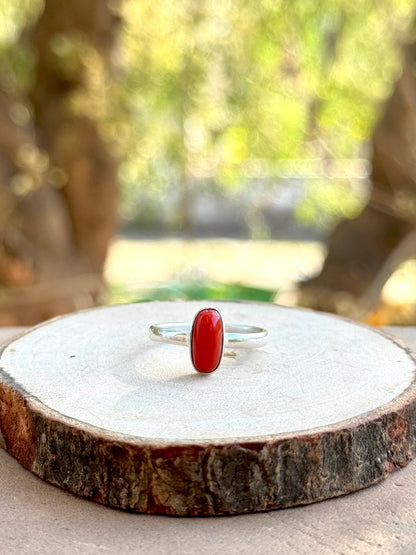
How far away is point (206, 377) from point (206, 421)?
0.49 ft

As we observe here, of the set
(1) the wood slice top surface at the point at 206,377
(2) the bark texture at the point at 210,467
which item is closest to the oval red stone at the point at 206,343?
(1) the wood slice top surface at the point at 206,377

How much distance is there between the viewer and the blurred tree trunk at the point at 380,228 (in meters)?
2.42

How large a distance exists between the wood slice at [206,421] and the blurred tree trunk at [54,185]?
4.56 feet

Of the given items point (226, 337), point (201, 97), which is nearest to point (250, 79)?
point (201, 97)

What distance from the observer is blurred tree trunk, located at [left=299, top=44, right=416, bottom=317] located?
95.4 inches

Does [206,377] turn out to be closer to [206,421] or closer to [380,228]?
[206,421]

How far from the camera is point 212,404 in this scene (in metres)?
0.87

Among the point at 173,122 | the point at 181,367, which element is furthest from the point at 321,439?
the point at 173,122

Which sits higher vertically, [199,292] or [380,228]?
[380,228]

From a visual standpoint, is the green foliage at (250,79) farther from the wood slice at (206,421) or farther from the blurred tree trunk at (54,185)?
the wood slice at (206,421)

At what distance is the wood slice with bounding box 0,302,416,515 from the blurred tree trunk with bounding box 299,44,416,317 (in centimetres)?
146

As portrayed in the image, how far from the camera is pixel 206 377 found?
3.16ft

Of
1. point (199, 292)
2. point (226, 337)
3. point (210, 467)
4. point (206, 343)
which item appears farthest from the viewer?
point (199, 292)

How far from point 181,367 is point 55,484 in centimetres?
24
